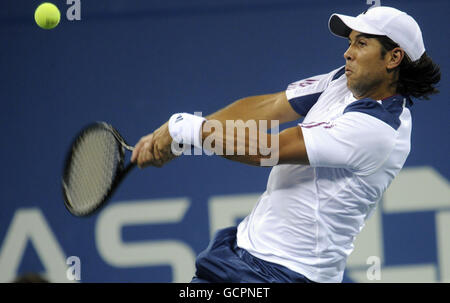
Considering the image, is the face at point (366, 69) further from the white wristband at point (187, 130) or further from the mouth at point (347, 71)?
A: the white wristband at point (187, 130)

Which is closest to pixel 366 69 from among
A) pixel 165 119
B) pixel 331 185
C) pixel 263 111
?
pixel 331 185

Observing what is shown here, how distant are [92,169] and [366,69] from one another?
4.13 ft

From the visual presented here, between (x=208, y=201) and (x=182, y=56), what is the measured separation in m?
0.97

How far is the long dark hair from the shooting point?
2924 millimetres

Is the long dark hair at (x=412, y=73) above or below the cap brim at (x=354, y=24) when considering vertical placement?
below

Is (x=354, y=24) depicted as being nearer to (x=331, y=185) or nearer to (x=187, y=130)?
(x=331, y=185)

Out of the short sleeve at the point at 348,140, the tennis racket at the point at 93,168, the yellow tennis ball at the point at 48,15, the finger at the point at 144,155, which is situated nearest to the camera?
the short sleeve at the point at 348,140

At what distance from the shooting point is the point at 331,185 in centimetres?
284

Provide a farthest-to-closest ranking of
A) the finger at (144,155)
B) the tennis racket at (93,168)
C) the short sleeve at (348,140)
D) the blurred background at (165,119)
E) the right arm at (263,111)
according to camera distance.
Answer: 1. the blurred background at (165,119)
2. the right arm at (263,111)
3. the tennis racket at (93,168)
4. the finger at (144,155)
5. the short sleeve at (348,140)

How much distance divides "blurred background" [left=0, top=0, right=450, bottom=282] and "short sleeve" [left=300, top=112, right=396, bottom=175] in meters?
2.12

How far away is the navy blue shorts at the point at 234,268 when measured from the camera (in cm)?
289

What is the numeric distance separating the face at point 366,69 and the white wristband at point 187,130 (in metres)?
0.63

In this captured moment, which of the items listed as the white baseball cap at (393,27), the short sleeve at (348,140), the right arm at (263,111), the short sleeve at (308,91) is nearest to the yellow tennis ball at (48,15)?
the right arm at (263,111)
